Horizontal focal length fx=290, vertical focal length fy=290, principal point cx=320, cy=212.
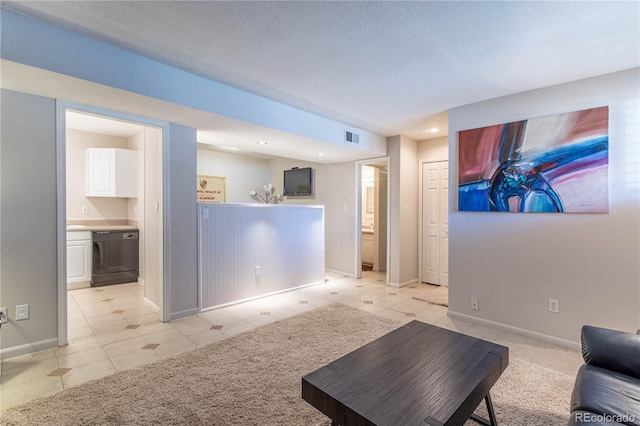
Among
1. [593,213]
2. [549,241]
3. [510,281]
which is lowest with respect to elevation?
[510,281]

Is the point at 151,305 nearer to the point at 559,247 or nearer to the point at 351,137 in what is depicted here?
the point at 351,137

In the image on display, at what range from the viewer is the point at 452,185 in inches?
139

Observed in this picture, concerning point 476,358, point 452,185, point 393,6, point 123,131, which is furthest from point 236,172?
point 476,358

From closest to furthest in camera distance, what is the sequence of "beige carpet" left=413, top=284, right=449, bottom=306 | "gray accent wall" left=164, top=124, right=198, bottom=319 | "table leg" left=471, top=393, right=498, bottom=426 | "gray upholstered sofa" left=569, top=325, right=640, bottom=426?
"gray upholstered sofa" left=569, top=325, right=640, bottom=426, "table leg" left=471, top=393, right=498, bottom=426, "gray accent wall" left=164, top=124, right=198, bottom=319, "beige carpet" left=413, top=284, right=449, bottom=306

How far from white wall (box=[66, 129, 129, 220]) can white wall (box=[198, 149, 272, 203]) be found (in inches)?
59.6

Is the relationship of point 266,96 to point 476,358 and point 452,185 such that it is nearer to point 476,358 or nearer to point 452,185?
point 452,185

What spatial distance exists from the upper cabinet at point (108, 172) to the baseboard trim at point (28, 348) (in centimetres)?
287

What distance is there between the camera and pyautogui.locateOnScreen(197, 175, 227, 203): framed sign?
599 cm

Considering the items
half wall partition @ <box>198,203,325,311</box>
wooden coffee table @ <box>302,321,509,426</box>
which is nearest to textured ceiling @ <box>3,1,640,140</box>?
half wall partition @ <box>198,203,325,311</box>

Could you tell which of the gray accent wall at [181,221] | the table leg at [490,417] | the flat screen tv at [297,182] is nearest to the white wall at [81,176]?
the gray accent wall at [181,221]

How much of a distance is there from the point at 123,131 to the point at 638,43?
20.7 ft

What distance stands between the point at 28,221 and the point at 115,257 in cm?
253

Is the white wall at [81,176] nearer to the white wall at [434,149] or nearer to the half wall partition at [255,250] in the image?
the half wall partition at [255,250]

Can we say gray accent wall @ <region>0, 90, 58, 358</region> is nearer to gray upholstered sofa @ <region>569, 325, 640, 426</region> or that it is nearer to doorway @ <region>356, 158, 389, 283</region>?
gray upholstered sofa @ <region>569, 325, 640, 426</region>
